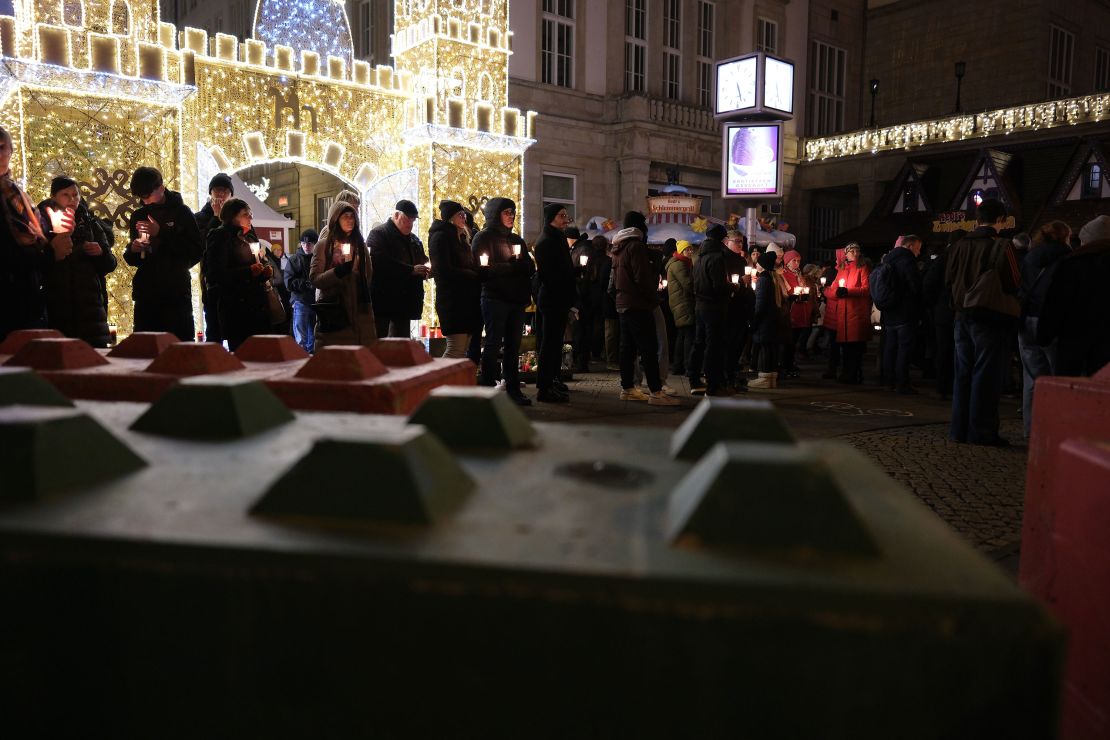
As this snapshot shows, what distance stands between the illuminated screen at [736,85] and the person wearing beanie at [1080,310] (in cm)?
1286

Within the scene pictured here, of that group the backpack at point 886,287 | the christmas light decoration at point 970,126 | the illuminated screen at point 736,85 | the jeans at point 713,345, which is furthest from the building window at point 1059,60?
→ the jeans at point 713,345

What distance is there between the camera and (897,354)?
9.51 m

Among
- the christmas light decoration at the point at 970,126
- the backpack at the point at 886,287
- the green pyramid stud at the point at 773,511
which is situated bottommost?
the green pyramid stud at the point at 773,511

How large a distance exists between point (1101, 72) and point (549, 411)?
3178cm

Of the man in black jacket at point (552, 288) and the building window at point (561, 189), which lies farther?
the building window at point (561, 189)

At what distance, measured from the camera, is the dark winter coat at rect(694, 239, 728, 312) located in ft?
26.0

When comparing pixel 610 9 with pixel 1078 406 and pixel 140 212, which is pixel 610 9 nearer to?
pixel 140 212

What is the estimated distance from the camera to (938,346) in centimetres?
895

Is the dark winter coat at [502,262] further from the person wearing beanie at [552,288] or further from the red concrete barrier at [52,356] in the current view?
the red concrete barrier at [52,356]

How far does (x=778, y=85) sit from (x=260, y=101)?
11676 millimetres

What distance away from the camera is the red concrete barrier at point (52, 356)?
7.30ft

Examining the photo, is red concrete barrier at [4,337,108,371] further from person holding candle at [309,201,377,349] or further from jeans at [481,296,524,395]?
jeans at [481,296,524,395]

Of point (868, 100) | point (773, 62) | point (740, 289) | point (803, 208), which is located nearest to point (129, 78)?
point (740, 289)

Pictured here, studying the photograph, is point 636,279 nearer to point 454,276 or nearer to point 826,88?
point 454,276
